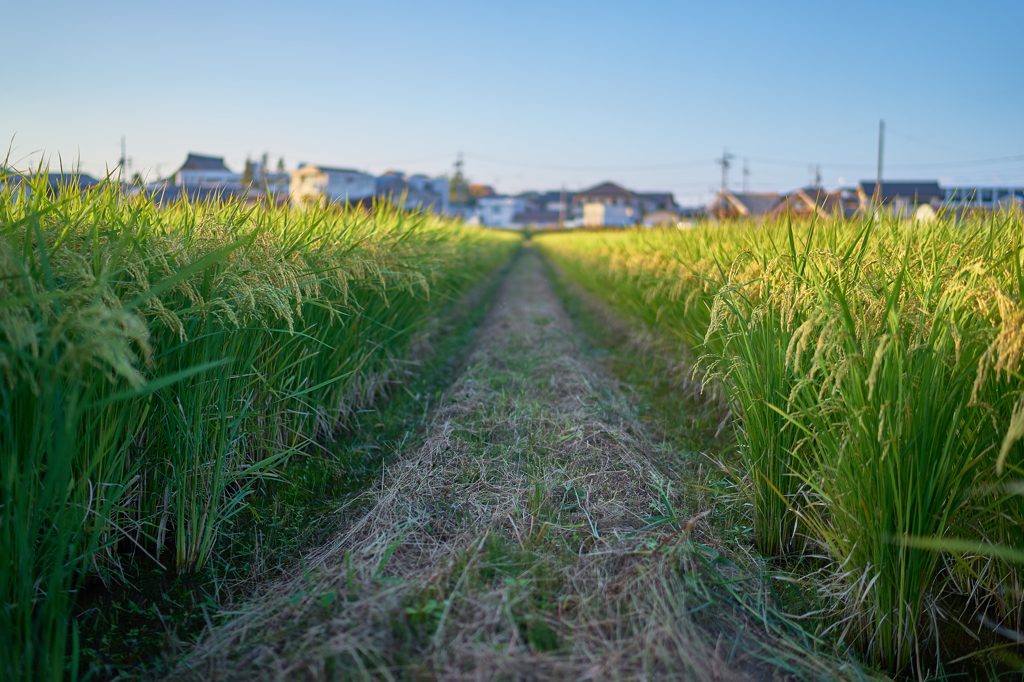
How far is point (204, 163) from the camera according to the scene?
4984 centimetres

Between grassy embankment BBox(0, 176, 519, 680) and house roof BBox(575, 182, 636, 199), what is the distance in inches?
2693

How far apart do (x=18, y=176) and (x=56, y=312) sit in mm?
1216

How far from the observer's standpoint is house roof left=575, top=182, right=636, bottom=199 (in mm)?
68625

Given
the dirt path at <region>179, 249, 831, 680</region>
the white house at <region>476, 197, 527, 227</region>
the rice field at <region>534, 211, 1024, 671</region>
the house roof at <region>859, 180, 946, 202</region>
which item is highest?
the white house at <region>476, 197, 527, 227</region>

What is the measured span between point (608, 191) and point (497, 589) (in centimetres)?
7135

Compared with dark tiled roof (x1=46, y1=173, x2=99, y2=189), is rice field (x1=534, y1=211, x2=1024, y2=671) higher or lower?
lower

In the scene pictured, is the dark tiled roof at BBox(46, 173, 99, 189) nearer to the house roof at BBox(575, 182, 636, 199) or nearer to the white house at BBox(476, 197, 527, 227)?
the house roof at BBox(575, 182, 636, 199)

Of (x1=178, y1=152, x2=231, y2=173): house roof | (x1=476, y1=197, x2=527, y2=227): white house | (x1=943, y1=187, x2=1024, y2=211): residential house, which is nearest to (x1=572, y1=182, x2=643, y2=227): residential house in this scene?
(x1=476, y1=197, x2=527, y2=227): white house

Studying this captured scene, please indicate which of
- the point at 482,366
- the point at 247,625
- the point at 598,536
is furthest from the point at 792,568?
the point at 482,366

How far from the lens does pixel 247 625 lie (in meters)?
1.84

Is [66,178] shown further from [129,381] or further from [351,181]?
[351,181]

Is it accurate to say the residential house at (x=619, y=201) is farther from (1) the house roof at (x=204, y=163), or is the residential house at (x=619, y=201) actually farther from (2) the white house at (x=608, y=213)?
(1) the house roof at (x=204, y=163)

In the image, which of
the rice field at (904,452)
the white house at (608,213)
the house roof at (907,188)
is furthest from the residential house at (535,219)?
the rice field at (904,452)

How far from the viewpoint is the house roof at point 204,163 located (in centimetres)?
4700
